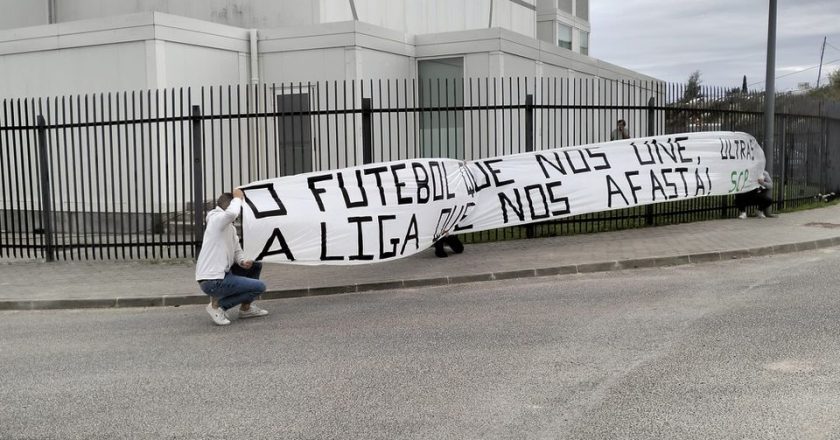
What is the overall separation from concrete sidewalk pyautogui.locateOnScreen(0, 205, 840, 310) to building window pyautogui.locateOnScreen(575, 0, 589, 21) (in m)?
27.4

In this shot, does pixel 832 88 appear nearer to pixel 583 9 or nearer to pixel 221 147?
pixel 583 9

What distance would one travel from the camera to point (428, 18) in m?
23.0

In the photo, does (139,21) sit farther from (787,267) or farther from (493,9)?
(493,9)

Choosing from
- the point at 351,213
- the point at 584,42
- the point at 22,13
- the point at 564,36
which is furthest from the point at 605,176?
the point at 584,42

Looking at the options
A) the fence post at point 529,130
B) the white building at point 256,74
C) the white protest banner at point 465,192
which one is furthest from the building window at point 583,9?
the fence post at point 529,130

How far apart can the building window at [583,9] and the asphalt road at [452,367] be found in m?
31.7

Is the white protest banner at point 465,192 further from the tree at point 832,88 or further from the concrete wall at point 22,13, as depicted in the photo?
the tree at point 832,88

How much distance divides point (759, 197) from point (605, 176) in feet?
14.2

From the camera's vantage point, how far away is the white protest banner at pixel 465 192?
9.30m

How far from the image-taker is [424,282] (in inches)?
395

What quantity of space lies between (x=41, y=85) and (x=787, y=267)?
15337 mm

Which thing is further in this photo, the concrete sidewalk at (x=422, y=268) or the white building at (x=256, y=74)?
the white building at (x=256, y=74)

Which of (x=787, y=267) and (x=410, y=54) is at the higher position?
(x=410, y=54)

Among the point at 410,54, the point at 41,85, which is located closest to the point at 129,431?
the point at 41,85
